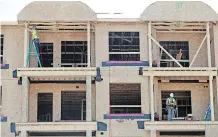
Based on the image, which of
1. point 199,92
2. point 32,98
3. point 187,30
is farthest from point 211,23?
point 32,98

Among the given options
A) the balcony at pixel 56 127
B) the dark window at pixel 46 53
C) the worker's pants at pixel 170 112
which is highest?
the dark window at pixel 46 53

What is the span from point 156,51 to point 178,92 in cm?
284

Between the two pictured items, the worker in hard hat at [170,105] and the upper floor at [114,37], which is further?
the upper floor at [114,37]

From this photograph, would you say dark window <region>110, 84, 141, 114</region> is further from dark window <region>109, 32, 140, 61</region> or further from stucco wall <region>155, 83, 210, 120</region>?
dark window <region>109, 32, 140, 61</region>

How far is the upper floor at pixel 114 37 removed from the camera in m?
35.4

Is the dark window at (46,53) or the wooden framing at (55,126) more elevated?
the dark window at (46,53)

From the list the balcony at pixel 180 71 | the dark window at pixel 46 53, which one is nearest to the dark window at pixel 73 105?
the dark window at pixel 46 53

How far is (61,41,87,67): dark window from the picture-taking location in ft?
122

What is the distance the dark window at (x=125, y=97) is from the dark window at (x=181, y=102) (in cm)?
185

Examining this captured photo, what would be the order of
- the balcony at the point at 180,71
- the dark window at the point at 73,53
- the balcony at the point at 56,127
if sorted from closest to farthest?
the balcony at the point at 56,127, the balcony at the point at 180,71, the dark window at the point at 73,53

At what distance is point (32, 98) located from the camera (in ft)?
119

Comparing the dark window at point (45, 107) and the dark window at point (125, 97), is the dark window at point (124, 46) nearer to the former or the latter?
the dark window at point (125, 97)

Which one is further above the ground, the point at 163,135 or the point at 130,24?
the point at 130,24

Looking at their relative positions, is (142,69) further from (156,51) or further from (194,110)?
(194,110)
